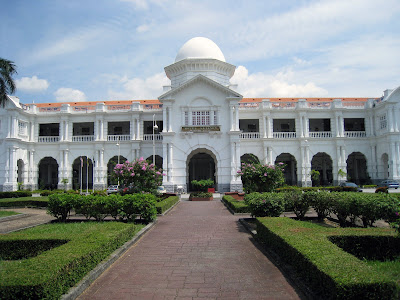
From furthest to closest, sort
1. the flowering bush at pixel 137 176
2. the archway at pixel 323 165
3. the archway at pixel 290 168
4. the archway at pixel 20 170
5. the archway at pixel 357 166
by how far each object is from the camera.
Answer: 1. the archway at pixel 323 165
2. the archway at pixel 357 166
3. the archway at pixel 290 168
4. the archway at pixel 20 170
5. the flowering bush at pixel 137 176

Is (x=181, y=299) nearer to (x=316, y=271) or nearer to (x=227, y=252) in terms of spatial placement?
(x=316, y=271)

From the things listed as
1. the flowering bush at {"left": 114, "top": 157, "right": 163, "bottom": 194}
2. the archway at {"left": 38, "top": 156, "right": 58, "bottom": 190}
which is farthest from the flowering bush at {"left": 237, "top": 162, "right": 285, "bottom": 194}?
the archway at {"left": 38, "top": 156, "right": 58, "bottom": 190}

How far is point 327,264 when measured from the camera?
5.29 metres

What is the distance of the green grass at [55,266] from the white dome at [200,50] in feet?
98.1

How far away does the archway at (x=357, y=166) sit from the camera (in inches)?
1501

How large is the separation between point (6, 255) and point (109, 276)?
10.8ft

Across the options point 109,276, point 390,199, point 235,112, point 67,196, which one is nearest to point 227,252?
point 109,276

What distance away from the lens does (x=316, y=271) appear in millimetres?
5266

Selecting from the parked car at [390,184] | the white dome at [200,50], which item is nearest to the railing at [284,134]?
the parked car at [390,184]

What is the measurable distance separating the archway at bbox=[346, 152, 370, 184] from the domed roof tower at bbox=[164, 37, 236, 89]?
1837 centimetres

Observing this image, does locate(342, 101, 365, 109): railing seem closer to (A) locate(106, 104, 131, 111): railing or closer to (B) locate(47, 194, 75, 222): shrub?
(A) locate(106, 104, 131, 111): railing

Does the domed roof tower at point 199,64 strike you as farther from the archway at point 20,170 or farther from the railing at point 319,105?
the archway at point 20,170

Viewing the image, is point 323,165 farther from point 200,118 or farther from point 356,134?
point 200,118

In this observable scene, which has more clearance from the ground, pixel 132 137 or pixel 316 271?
pixel 132 137
